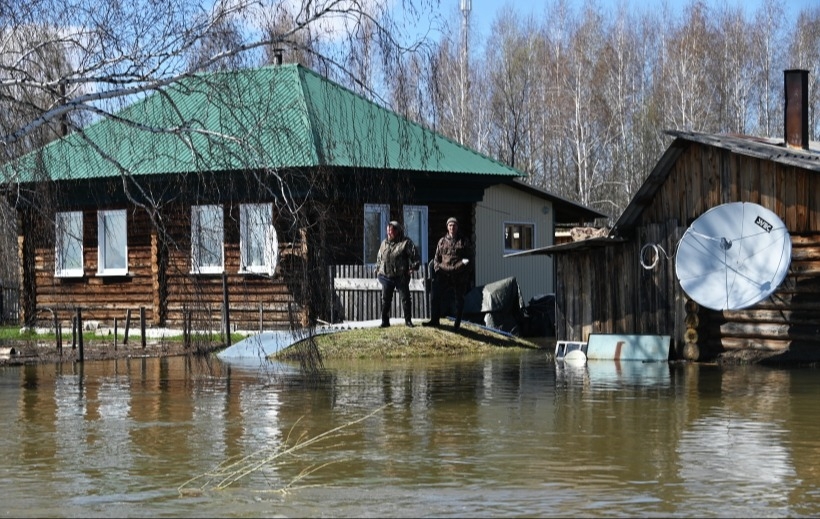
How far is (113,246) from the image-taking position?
32250mm

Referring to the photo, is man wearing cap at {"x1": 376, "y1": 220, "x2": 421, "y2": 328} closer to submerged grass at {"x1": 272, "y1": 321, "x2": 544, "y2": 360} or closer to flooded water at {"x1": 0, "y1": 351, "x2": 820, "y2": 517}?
submerged grass at {"x1": 272, "y1": 321, "x2": 544, "y2": 360}

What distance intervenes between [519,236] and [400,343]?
41.6ft

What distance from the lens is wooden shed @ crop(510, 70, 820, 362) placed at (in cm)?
1984

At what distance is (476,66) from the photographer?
69.1 m

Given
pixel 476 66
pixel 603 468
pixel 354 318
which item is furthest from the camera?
pixel 476 66

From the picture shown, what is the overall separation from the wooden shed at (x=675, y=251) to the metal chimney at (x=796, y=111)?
15 mm

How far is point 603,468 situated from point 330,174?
478 centimetres

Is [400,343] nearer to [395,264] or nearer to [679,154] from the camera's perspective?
[395,264]

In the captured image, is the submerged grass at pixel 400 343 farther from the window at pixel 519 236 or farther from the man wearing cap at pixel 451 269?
the window at pixel 519 236

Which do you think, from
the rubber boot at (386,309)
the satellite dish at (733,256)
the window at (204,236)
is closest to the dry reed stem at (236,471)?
the window at (204,236)

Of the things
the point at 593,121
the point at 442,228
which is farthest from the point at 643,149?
the point at 442,228

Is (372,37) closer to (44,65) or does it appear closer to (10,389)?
(44,65)

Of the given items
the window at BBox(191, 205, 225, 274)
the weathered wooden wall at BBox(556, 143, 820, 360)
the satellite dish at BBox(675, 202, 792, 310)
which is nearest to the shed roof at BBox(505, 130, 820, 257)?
the weathered wooden wall at BBox(556, 143, 820, 360)

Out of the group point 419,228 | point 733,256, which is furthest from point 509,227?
point 733,256
